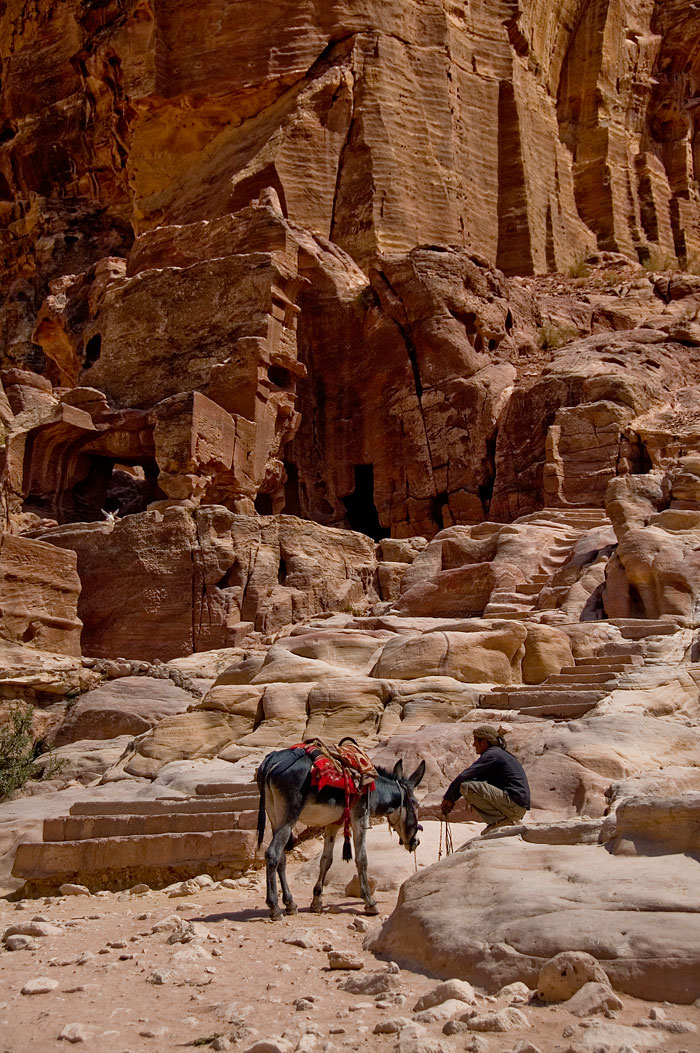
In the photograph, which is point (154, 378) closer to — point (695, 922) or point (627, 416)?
point (627, 416)

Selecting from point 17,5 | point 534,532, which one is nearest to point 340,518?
point 534,532

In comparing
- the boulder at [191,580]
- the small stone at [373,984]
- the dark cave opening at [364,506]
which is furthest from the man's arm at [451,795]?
the dark cave opening at [364,506]

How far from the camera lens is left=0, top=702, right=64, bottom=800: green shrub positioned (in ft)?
38.9

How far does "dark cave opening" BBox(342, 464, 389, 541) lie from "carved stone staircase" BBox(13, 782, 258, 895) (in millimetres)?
22821

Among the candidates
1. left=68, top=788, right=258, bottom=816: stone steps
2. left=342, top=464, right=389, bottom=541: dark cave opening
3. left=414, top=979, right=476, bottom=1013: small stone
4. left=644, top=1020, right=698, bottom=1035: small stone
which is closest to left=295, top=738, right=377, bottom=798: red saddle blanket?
left=68, top=788, right=258, bottom=816: stone steps

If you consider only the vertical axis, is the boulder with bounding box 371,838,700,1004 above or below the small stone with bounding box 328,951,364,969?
above

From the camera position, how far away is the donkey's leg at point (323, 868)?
20.6 feet

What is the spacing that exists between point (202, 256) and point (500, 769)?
86.2ft

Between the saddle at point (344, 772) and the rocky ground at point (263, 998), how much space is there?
2.01 ft

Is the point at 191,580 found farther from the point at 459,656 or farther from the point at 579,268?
the point at 579,268

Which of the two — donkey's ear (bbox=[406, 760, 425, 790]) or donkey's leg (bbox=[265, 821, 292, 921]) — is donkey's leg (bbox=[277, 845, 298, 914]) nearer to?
donkey's leg (bbox=[265, 821, 292, 921])

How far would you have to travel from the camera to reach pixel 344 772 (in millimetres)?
6414

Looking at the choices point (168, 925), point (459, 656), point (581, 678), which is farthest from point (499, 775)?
point (459, 656)

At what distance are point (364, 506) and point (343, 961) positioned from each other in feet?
88.3
